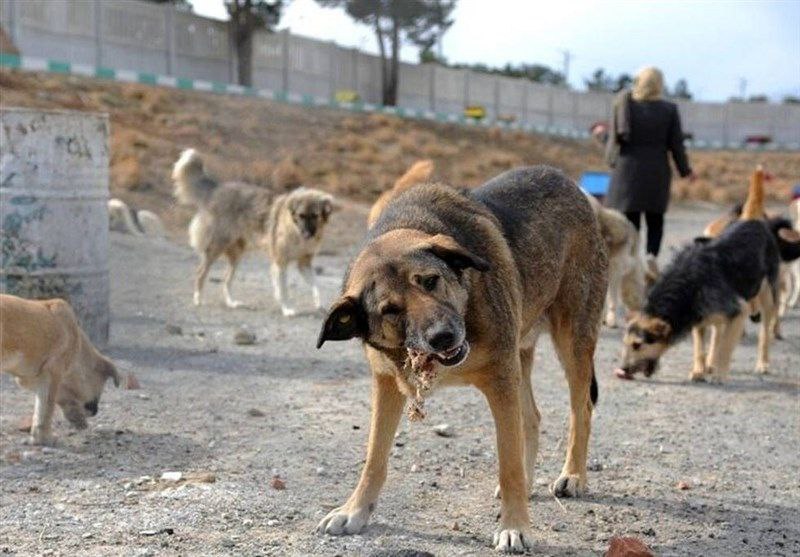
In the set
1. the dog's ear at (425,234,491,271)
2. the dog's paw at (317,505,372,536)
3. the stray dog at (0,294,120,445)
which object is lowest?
the dog's paw at (317,505,372,536)

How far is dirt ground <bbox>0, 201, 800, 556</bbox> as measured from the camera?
15.4 feet

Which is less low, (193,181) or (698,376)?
(193,181)

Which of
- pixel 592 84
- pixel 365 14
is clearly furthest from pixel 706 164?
pixel 592 84

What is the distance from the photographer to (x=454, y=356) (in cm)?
424

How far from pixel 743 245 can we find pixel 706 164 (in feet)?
128

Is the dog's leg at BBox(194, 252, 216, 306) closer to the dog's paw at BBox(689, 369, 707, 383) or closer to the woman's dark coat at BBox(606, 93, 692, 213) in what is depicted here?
the woman's dark coat at BBox(606, 93, 692, 213)

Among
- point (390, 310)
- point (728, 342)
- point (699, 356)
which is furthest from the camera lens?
point (699, 356)

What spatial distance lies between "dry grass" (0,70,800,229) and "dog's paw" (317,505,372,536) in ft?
47.0

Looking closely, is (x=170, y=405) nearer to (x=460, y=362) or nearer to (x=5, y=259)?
(x=5, y=259)

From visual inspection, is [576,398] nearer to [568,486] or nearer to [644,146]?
[568,486]

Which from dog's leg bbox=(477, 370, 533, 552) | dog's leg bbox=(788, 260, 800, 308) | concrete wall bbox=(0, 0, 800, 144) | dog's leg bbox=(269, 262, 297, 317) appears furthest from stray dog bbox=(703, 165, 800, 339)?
concrete wall bbox=(0, 0, 800, 144)

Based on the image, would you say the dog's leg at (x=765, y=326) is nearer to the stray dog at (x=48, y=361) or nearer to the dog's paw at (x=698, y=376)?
the dog's paw at (x=698, y=376)

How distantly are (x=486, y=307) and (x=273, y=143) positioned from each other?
26.4 metres

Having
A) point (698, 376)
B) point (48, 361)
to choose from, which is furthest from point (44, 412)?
point (698, 376)
